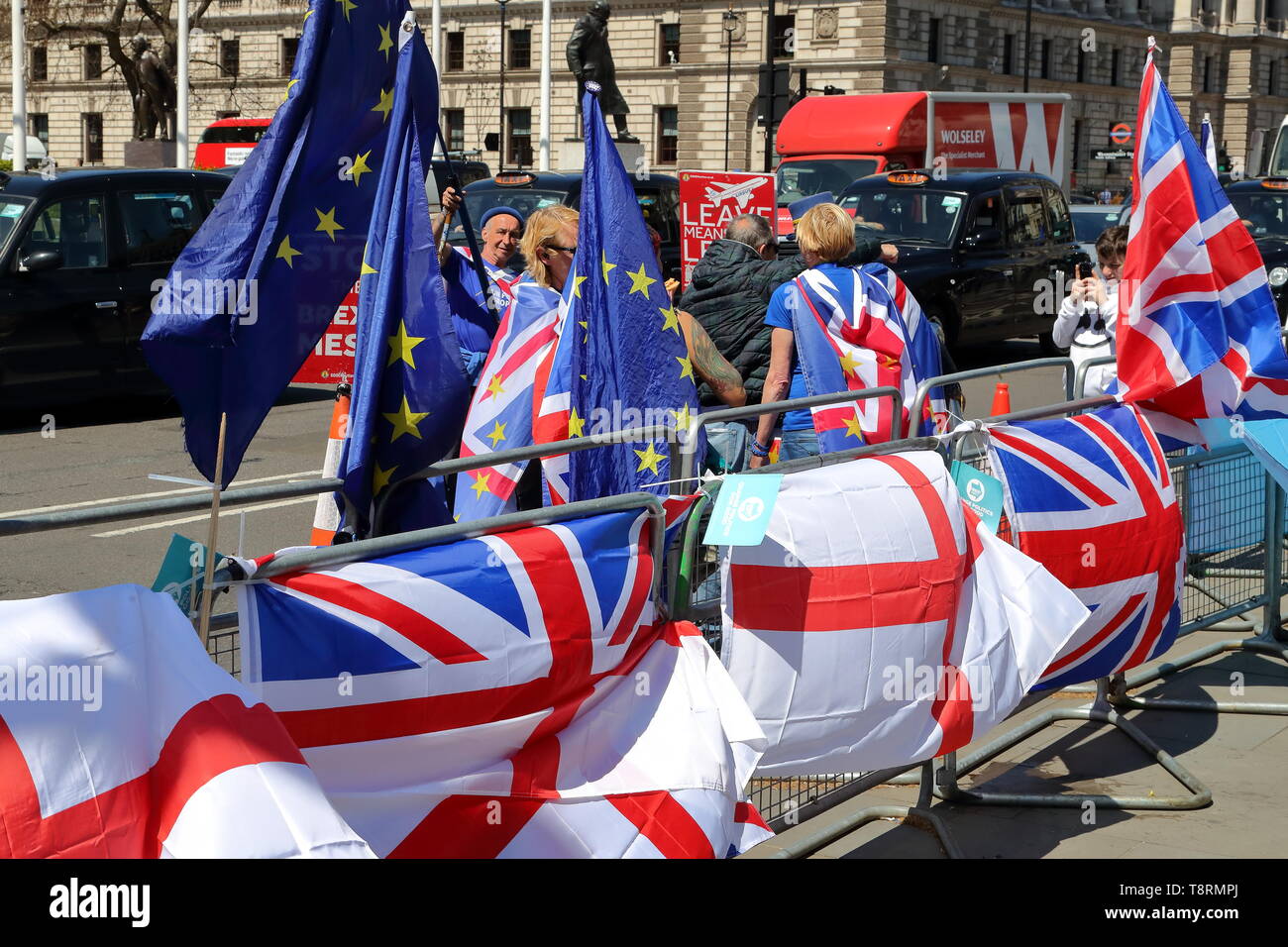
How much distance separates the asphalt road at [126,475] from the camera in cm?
796

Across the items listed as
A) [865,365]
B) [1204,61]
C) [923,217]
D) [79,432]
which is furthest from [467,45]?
[865,365]

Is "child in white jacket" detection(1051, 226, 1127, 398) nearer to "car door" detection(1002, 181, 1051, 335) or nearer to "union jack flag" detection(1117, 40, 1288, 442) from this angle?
"union jack flag" detection(1117, 40, 1288, 442)

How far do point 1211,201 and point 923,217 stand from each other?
36.7 ft

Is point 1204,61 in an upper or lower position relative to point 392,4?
upper

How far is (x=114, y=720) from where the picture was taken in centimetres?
269

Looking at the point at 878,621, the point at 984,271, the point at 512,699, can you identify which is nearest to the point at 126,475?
the point at 878,621

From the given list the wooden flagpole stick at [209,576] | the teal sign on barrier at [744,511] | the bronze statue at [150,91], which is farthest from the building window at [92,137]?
the wooden flagpole stick at [209,576]

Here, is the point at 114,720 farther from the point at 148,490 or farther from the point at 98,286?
the point at 98,286

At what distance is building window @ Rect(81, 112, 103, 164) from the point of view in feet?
252

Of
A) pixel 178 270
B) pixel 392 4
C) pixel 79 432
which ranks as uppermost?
pixel 392 4

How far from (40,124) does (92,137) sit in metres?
3.74

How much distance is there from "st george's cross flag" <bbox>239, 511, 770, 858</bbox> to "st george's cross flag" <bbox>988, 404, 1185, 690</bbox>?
154 centimetres

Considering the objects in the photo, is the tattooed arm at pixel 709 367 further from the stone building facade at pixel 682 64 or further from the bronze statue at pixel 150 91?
the stone building facade at pixel 682 64

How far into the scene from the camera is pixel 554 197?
15969 millimetres
